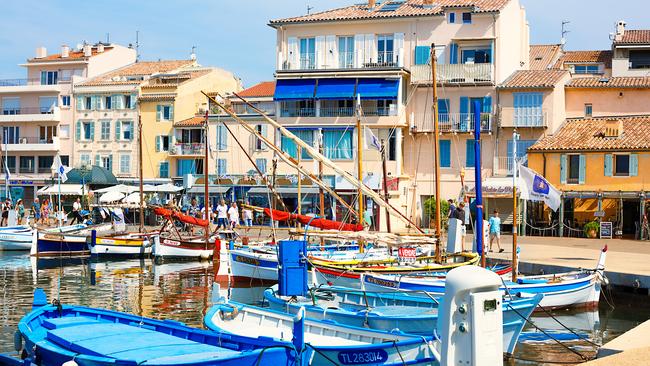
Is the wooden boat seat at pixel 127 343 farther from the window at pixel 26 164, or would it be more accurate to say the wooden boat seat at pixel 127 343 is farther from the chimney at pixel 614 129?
the window at pixel 26 164

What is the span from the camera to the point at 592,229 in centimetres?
4722

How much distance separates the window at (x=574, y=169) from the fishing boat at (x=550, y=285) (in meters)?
23.7

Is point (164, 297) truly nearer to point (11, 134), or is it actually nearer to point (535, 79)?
point (535, 79)

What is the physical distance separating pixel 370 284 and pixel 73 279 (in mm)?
16185

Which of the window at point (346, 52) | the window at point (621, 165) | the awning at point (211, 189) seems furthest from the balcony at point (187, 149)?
the window at point (621, 165)

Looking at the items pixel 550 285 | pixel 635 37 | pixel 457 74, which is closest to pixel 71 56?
pixel 457 74

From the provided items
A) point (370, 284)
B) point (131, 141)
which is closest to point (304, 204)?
point (131, 141)

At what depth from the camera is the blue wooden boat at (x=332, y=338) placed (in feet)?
49.8

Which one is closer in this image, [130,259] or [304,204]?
[130,259]

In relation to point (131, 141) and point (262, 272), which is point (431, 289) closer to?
point (262, 272)

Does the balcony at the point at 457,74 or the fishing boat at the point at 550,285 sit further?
the balcony at the point at 457,74

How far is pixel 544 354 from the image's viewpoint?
2067cm

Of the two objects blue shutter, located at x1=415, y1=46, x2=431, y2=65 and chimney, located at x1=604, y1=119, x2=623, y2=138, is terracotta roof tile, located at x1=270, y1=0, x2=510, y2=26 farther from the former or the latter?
chimney, located at x1=604, y1=119, x2=623, y2=138

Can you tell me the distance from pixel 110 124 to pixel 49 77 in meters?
12.7
